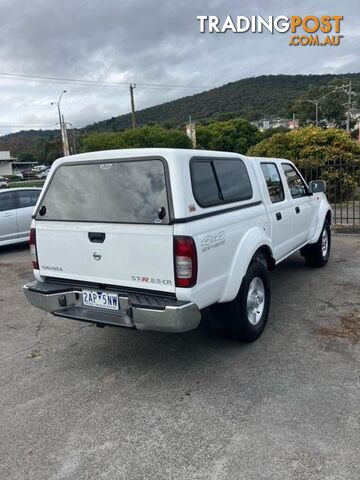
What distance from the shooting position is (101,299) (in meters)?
3.57

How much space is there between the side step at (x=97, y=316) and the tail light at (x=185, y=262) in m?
0.56

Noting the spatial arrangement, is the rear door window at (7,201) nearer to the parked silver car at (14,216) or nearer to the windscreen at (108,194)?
the parked silver car at (14,216)

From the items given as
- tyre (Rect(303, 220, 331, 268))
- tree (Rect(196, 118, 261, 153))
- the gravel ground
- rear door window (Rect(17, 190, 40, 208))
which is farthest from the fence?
tree (Rect(196, 118, 261, 153))

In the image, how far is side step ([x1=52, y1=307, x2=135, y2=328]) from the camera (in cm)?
339

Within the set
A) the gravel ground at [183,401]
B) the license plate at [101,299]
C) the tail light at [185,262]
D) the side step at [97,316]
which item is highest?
the tail light at [185,262]

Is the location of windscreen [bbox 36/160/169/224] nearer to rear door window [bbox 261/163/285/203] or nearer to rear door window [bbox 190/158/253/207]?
rear door window [bbox 190/158/253/207]

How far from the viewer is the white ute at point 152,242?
3223 mm

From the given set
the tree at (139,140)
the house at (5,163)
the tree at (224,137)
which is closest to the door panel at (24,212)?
A: the tree at (139,140)

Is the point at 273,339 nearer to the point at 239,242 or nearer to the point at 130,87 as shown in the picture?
the point at 239,242

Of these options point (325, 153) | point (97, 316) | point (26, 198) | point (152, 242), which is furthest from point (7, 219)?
point (325, 153)

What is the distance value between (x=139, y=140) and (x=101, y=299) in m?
A: 37.5

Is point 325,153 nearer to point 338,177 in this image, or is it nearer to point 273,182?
point 338,177

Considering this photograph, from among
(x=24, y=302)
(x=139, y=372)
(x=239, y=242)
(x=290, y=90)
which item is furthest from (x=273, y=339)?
(x=290, y=90)

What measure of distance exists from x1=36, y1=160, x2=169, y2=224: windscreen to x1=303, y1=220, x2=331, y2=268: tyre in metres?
3.98
